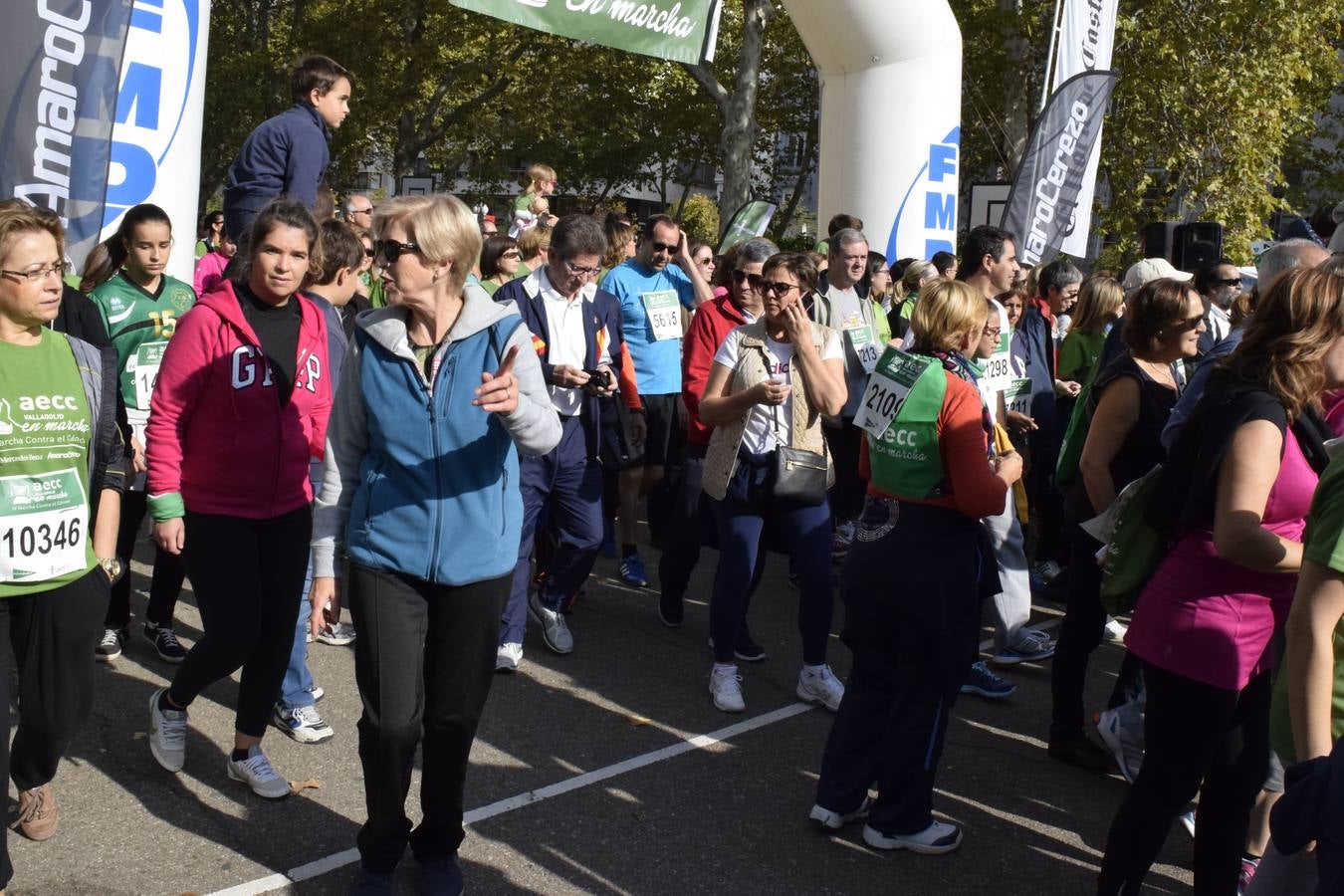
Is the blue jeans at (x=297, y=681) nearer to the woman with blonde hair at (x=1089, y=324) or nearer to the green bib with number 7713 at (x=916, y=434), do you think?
the green bib with number 7713 at (x=916, y=434)

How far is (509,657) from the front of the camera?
5766mm

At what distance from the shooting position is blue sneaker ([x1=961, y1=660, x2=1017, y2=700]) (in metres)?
5.77

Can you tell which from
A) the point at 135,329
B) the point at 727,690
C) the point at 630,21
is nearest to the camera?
the point at 135,329

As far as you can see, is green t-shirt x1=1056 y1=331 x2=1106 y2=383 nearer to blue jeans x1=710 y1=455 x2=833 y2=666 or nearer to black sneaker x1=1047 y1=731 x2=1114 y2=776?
blue jeans x1=710 y1=455 x2=833 y2=666

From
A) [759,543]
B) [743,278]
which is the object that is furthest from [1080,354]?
[759,543]

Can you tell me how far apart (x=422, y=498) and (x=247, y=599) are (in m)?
1.09

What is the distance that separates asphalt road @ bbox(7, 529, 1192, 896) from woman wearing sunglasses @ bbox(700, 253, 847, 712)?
259 mm

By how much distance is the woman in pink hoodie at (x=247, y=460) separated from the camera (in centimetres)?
410

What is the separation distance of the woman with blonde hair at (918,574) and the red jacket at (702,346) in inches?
70.2

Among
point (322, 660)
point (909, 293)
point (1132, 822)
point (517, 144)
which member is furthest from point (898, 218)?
point (517, 144)

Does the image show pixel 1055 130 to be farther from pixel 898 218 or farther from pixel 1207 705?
pixel 1207 705

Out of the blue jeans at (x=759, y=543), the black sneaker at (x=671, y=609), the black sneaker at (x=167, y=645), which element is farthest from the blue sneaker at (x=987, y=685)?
the black sneaker at (x=167, y=645)

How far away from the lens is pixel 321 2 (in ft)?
116

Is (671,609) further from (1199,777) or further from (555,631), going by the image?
(1199,777)
